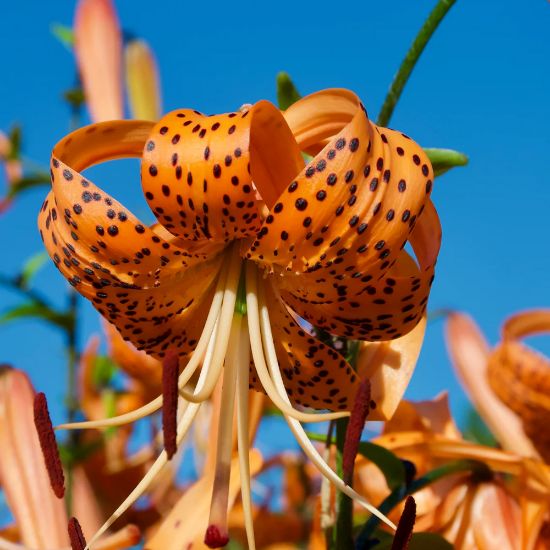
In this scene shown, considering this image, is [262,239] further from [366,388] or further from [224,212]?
[366,388]

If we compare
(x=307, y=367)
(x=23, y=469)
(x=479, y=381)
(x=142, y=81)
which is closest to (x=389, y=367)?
(x=307, y=367)

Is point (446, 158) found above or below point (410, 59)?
below

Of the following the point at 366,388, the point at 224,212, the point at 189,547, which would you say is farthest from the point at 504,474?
the point at 224,212

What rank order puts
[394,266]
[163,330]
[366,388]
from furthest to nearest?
[163,330], [394,266], [366,388]

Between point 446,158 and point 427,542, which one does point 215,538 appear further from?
point 446,158

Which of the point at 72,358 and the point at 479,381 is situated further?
the point at 72,358

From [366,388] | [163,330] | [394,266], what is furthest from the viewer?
[163,330]

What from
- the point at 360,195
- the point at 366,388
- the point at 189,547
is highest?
the point at 360,195

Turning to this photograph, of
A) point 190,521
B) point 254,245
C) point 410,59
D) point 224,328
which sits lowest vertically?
point 190,521
